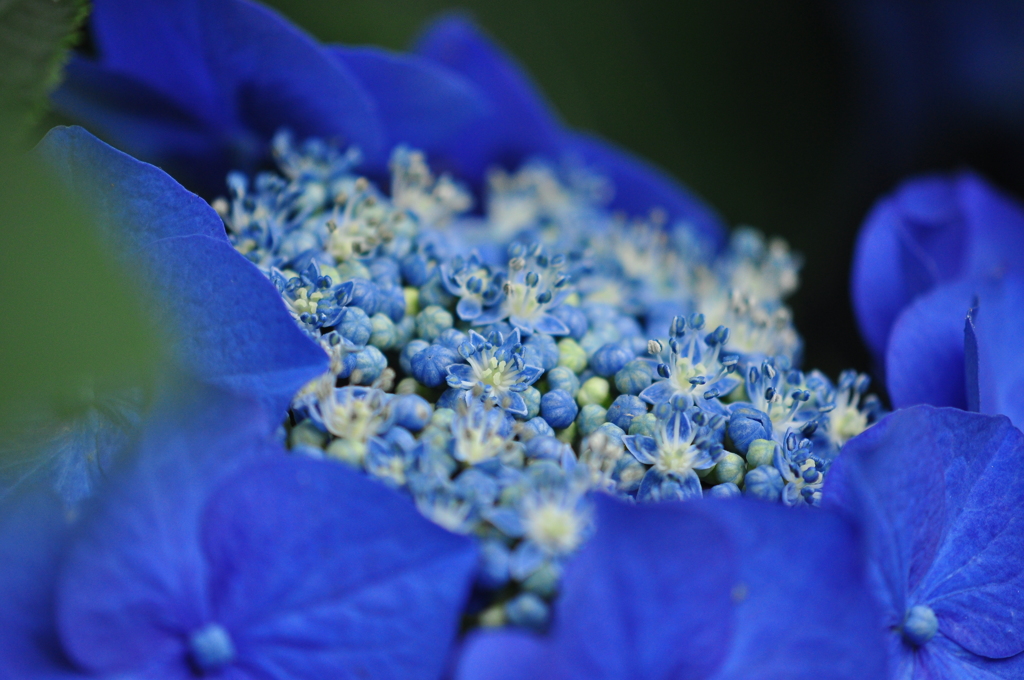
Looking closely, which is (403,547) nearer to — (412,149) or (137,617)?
(137,617)

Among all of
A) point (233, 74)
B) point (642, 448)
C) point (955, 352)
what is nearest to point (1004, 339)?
point (955, 352)

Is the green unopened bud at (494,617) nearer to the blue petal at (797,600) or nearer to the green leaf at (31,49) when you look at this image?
the blue petal at (797,600)

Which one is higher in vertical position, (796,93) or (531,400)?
(796,93)

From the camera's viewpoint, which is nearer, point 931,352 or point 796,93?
point 931,352

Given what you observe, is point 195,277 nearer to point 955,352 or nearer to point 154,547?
point 154,547

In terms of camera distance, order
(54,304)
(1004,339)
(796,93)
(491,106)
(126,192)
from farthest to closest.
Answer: (796,93), (491,106), (1004,339), (126,192), (54,304)

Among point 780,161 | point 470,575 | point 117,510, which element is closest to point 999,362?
point 470,575
